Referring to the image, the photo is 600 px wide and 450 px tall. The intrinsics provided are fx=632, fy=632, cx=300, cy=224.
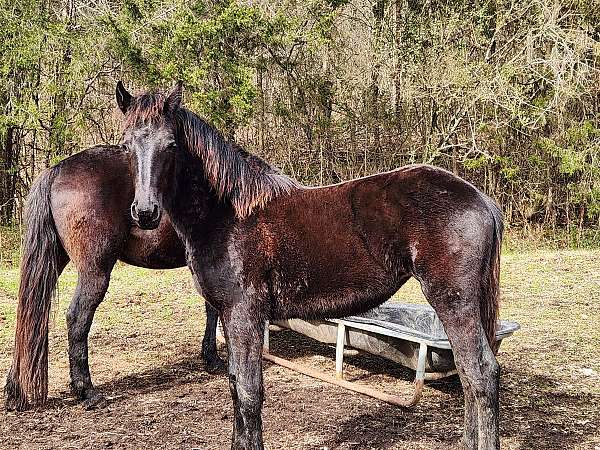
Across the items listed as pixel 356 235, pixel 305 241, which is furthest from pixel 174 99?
pixel 356 235

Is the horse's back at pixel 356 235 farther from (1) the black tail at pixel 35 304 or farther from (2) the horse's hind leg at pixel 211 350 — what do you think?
(2) the horse's hind leg at pixel 211 350

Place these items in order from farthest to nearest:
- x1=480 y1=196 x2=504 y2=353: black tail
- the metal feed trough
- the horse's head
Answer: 1. the metal feed trough
2. x1=480 y1=196 x2=504 y2=353: black tail
3. the horse's head

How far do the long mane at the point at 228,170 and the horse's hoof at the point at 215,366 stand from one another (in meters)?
2.37

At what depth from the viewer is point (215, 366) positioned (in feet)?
17.6

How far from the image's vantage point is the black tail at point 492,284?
10.6 ft

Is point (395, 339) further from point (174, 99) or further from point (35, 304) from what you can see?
point (35, 304)

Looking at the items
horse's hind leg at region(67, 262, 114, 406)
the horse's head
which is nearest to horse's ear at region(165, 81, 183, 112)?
the horse's head

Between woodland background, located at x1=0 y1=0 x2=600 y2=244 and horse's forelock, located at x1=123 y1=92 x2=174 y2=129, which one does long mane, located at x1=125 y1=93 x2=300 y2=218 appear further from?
woodland background, located at x1=0 y1=0 x2=600 y2=244

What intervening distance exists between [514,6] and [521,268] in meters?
5.17

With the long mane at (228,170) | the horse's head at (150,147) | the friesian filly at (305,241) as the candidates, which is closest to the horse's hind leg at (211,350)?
the friesian filly at (305,241)

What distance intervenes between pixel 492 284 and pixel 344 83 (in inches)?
374

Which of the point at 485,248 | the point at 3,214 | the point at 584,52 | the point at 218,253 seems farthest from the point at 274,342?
the point at 584,52

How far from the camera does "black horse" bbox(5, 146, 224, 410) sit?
4395 millimetres

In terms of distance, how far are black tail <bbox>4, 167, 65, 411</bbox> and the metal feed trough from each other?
5.46 ft
